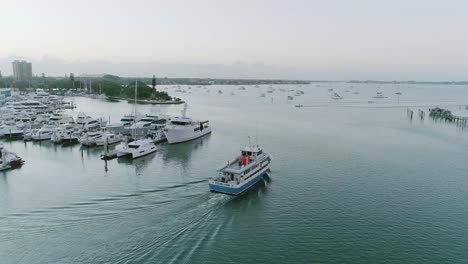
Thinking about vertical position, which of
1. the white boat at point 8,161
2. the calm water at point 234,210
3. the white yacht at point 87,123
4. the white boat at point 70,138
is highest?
the white yacht at point 87,123

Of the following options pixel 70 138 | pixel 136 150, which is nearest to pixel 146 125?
pixel 70 138

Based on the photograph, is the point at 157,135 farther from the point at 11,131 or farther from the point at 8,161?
the point at 11,131

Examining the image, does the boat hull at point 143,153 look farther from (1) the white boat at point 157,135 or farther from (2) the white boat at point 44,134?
(2) the white boat at point 44,134

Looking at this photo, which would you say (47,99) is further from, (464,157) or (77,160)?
(464,157)

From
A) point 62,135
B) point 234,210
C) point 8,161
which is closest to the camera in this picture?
point 234,210

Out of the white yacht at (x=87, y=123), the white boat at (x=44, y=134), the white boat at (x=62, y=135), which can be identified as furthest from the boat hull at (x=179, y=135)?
the white boat at (x=44, y=134)

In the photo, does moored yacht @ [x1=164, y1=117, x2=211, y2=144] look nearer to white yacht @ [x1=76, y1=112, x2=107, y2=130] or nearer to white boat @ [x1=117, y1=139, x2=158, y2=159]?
white boat @ [x1=117, y1=139, x2=158, y2=159]
